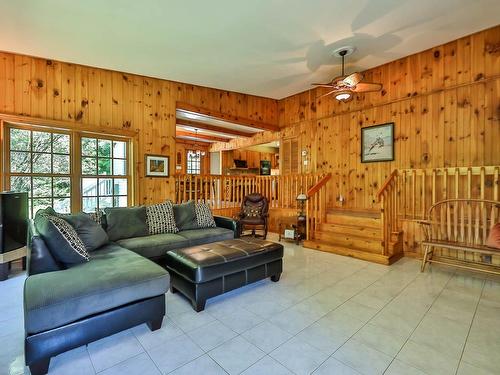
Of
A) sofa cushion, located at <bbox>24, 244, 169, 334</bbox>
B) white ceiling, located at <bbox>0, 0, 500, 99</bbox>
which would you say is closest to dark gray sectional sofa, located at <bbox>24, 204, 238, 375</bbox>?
sofa cushion, located at <bbox>24, 244, 169, 334</bbox>

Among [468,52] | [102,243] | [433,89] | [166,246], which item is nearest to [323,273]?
[166,246]

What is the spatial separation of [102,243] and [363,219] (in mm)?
4168

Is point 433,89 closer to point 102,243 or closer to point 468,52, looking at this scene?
point 468,52

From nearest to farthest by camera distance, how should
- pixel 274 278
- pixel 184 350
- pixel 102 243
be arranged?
pixel 184 350
pixel 102 243
pixel 274 278

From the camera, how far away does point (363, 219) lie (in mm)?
4637

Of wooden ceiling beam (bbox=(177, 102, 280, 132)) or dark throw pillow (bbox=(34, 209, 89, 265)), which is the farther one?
wooden ceiling beam (bbox=(177, 102, 280, 132))

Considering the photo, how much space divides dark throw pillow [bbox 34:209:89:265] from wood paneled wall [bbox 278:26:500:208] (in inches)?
199

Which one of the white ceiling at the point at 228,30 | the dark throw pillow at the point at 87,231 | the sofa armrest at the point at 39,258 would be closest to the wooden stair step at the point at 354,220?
the white ceiling at the point at 228,30

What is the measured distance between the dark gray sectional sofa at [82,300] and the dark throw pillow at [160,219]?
124cm

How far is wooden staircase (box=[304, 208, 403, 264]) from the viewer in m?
4.00

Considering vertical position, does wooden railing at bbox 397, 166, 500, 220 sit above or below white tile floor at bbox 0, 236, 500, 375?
above

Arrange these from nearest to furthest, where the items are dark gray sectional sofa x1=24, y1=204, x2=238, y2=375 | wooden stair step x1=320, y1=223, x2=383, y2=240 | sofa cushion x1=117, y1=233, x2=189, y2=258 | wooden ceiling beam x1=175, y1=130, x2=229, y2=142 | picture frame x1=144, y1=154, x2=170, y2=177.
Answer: dark gray sectional sofa x1=24, y1=204, x2=238, y2=375
sofa cushion x1=117, y1=233, x2=189, y2=258
wooden stair step x1=320, y1=223, x2=383, y2=240
picture frame x1=144, y1=154, x2=170, y2=177
wooden ceiling beam x1=175, y1=130, x2=229, y2=142

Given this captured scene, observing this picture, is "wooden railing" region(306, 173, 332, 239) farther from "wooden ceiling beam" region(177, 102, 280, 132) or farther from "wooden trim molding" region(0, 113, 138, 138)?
"wooden trim molding" region(0, 113, 138, 138)

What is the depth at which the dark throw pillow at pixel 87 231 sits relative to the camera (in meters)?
2.71
